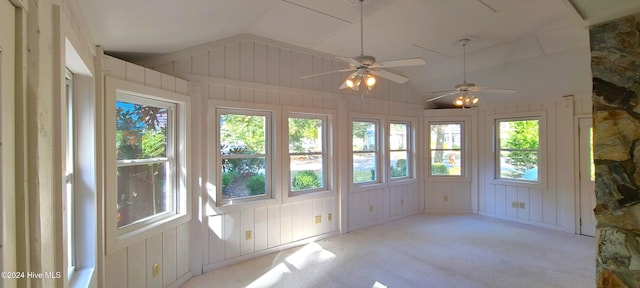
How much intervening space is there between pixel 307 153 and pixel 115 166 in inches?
96.2

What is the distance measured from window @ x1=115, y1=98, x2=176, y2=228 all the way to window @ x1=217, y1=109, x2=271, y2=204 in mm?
609

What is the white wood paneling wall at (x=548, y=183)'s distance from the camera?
4652 mm

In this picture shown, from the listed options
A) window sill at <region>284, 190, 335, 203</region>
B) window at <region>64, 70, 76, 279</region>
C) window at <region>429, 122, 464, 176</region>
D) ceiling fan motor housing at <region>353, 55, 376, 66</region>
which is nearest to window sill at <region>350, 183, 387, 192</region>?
window sill at <region>284, 190, 335, 203</region>

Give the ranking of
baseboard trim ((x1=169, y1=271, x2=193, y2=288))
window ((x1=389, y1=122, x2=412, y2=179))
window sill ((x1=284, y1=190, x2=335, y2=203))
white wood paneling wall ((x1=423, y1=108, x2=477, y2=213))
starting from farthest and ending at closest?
white wood paneling wall ((x1=423, y1=108, x2=477, y2=213)) → window ((x1=389, y1=122, x2=412, y2=179)) → window sill ((x1=284, y1=190, x2=335, y2=203)) → baseboard trim ((x1=169, y1=271, x2=193, y2=288))

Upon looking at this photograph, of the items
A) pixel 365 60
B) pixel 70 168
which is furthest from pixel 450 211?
pixel 70 168

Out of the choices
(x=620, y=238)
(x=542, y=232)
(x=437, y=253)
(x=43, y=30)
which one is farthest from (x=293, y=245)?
(x=542, y=232)

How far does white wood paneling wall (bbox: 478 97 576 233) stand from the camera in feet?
15.3

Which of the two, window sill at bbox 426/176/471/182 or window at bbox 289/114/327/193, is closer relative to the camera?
A: window at bbox 289/114/327/193

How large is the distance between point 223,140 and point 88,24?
1.83m

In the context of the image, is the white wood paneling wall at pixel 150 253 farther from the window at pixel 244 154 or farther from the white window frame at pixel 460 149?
the white window frame at pixel 460 149

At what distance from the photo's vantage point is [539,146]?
198 inches

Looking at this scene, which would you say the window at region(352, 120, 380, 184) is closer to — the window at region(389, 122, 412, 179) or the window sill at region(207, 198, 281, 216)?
the window at region(389, 122, 412, 179)

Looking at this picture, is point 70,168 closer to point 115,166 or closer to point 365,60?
point 115,166

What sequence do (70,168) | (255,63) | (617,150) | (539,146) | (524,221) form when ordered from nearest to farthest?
(617,150) < (70,168) < (255,63) < (539,146) < (524,221)
